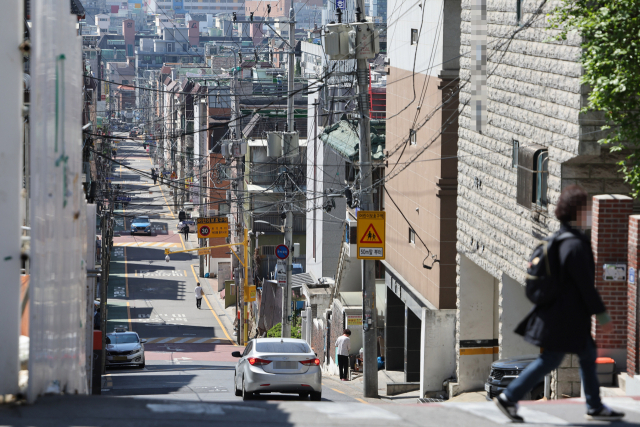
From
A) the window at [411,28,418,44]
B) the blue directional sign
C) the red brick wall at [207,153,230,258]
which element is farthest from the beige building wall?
the red brick wall at [207,153,230,258]

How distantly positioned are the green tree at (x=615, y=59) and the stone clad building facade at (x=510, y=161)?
168cm

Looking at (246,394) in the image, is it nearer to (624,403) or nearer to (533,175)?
(533,175)

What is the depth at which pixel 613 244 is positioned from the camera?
11539 millimetres

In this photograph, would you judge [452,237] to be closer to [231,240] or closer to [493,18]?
[493,18]

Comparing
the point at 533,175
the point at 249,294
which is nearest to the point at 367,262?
the point at 533,175

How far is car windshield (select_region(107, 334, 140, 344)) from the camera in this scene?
31.2m

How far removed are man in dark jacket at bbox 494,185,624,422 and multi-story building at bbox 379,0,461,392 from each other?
43.5ft

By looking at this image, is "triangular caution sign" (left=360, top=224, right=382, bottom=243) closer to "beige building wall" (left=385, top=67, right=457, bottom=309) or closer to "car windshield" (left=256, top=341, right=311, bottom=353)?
"beige building wall" (left=385, top=67, right=457, bottom=309)

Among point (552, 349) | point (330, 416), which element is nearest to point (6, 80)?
point (330, 416)

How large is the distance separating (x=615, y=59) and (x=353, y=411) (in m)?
5.66

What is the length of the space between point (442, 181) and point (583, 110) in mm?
8617

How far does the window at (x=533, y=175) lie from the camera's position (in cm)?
1403

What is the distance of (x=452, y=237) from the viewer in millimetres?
20156

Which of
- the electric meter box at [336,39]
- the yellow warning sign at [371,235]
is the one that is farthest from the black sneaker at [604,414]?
the electric meter box at [336,39]
